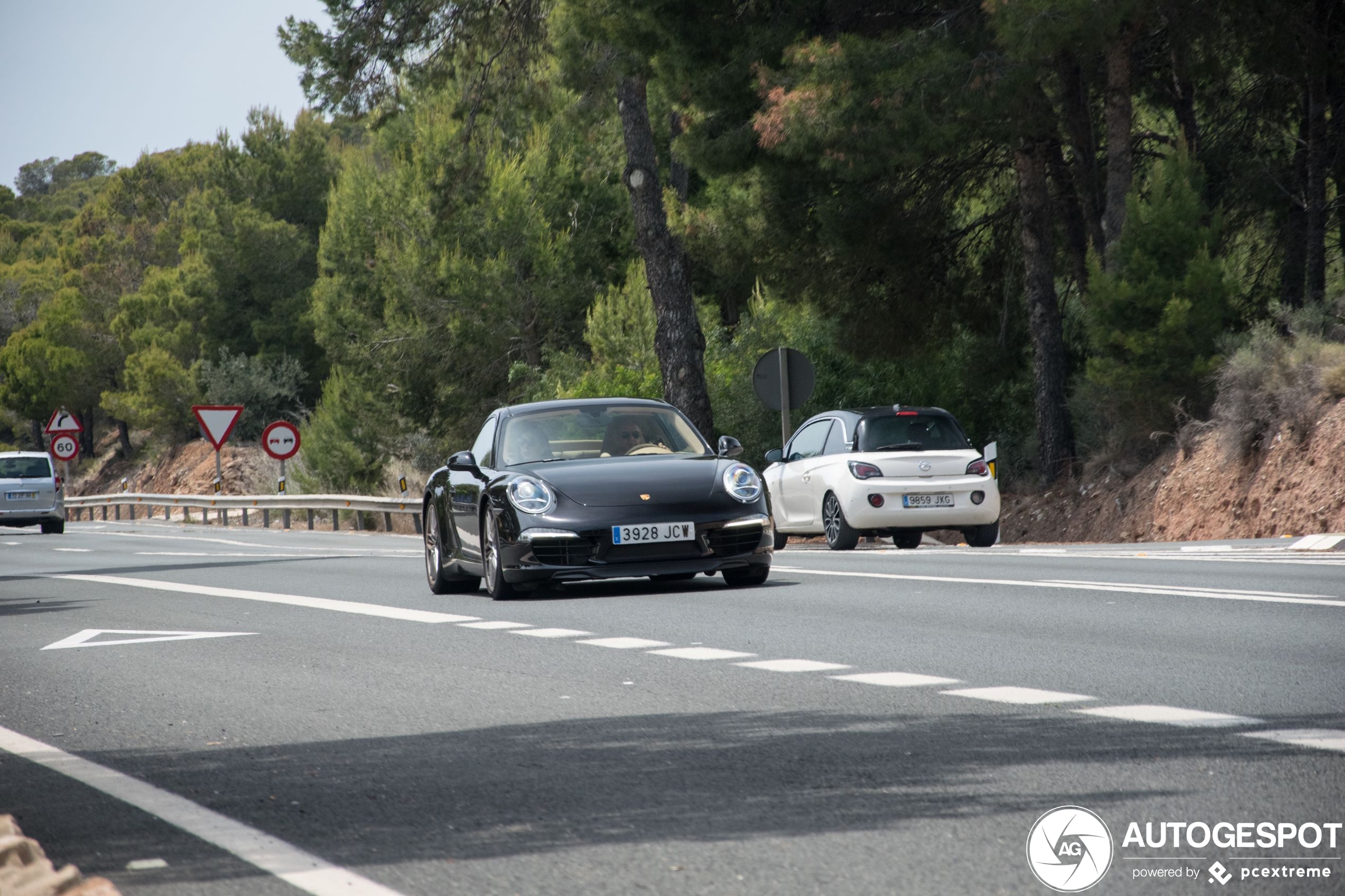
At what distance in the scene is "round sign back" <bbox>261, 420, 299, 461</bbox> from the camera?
3581 cm

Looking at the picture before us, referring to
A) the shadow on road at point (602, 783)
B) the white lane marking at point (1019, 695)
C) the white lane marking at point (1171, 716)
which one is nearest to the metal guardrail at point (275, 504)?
the white lane marking at point (1019, 695)

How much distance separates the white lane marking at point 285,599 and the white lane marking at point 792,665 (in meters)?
3.19

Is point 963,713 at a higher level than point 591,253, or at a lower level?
lower

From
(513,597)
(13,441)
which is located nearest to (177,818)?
(513,597)

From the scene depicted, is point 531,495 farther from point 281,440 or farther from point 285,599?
point 281,440

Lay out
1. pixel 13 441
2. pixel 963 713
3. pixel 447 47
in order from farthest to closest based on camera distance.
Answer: pixel 13 441, pixel 447 47, pixel 963 713

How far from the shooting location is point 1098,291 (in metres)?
22.1

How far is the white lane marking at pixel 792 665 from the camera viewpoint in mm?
8062

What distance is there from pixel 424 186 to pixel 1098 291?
22.9 metres

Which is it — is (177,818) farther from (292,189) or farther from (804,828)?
(292,189)

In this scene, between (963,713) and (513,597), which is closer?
(963,713)

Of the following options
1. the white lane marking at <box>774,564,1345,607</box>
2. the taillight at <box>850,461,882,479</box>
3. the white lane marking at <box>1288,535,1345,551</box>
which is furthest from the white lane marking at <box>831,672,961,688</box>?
the taillight at <box>850,461,882,479</box>

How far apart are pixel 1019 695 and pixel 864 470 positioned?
36.7 feet

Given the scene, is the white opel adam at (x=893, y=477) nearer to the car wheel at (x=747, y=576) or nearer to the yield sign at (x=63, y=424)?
the car wheel at (x=747, y=576)
